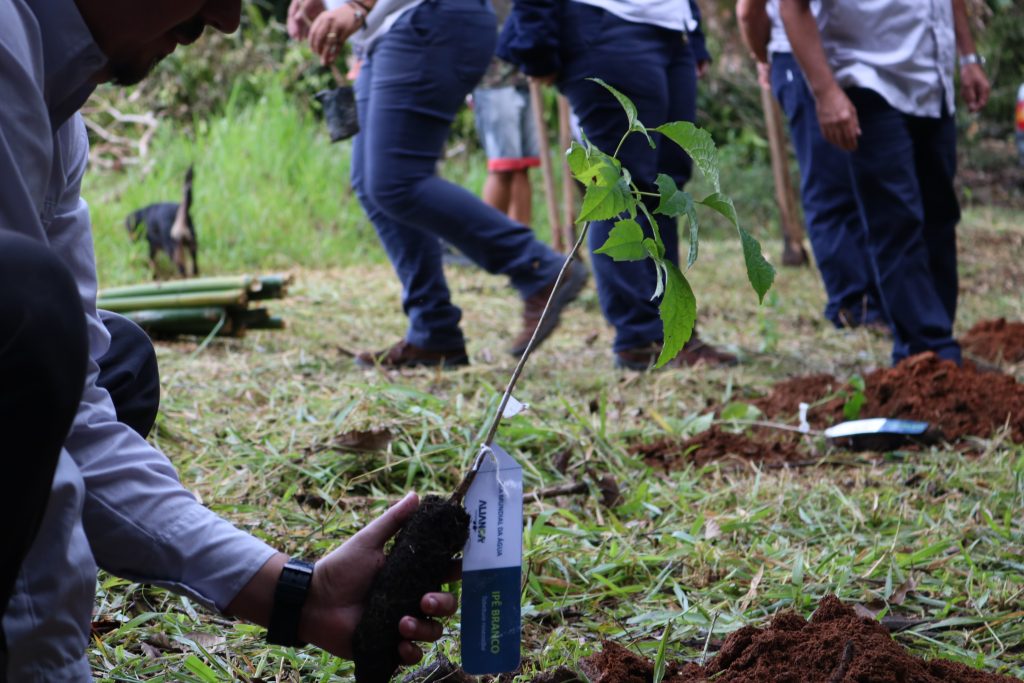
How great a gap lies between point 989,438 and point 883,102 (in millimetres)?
1094

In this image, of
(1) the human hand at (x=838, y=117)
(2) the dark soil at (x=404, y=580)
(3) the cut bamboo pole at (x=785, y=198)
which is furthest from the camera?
(3) the cut bamboo pole at (x=785, y=198)

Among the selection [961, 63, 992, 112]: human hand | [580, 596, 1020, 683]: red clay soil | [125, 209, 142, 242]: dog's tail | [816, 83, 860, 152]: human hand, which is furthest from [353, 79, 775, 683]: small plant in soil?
[125, 209, 142, 242]: dog's tail

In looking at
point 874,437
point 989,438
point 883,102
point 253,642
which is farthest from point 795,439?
point 253,642

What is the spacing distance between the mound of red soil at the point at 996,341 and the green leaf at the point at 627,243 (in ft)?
9.53

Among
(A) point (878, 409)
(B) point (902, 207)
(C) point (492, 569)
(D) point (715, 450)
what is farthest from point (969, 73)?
(C) point (492, 569)

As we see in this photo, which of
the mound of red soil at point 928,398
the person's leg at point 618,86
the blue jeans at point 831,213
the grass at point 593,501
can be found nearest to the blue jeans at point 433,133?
the person's leg at point 618,86

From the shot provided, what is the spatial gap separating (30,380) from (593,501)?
151cm

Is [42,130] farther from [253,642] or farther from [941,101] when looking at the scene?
[941,101]

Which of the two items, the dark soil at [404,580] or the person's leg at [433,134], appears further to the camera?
the person's leg at [433,134]

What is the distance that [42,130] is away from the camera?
3.68ft

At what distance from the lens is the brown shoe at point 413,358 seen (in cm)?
376

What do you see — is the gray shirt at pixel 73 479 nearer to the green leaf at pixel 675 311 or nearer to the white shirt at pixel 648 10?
the green leaf at pixel 675 311

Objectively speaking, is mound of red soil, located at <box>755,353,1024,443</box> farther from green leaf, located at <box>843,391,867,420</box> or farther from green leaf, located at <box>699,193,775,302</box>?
green leaf, located at <box>699,193,775,302</box>

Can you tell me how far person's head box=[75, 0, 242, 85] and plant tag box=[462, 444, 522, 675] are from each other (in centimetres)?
56
